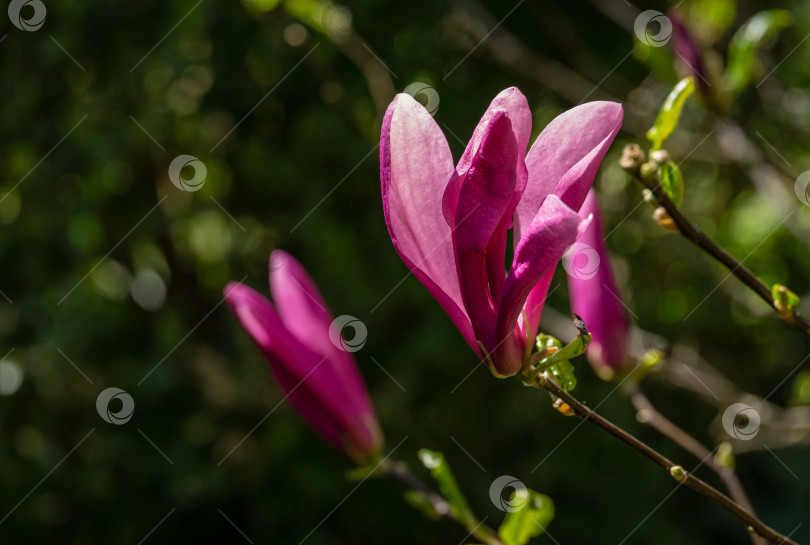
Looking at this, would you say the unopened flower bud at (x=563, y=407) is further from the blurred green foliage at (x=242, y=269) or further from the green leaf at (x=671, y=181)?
the blurred green foliage at (x=242, y=269)

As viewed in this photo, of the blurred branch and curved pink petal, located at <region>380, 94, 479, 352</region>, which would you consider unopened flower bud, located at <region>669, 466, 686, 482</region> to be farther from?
the blurred branch

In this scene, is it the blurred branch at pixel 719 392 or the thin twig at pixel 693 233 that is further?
the blurred branch at pixel 719 392

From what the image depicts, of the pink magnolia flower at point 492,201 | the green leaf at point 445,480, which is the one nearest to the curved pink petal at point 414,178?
the pink magnolia flower at point 492,201

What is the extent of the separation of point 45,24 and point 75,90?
15cm

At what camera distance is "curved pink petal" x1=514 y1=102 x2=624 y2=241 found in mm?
474

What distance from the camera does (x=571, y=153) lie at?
0.49 meters

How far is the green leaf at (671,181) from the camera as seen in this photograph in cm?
55


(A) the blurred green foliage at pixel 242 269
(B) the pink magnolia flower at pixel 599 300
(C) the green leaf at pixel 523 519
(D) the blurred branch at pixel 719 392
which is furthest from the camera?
(A) the blurred green foliage at pixel 242 269

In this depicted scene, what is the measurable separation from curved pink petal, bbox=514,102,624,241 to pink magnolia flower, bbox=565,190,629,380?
11.0 inches

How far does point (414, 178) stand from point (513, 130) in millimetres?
65

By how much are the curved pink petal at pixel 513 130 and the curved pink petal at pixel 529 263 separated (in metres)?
0.03

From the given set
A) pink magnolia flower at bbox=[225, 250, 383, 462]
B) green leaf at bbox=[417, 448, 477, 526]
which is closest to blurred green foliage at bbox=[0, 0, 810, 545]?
pink magnolia flower at bbox=[225, 250, 383, 462]

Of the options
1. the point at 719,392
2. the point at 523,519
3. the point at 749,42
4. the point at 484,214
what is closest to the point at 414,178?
the point at 484,214

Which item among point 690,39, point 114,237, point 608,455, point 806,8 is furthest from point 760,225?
point 114,237
